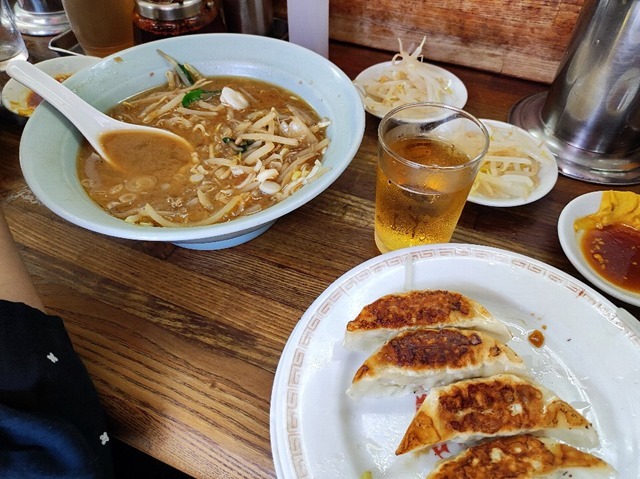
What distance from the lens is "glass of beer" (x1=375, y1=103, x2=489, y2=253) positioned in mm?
1127

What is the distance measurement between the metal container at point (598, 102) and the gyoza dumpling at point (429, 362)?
2.73 ft

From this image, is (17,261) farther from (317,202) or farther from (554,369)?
(554,369)

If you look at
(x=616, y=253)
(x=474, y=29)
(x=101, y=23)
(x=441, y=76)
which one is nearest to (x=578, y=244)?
(x=616, y=253)

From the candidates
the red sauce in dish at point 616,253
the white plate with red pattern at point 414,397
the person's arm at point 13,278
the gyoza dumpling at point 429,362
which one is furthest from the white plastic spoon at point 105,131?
the red sauce in dish at point 616,253

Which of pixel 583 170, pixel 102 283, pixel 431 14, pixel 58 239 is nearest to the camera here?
pixel 102 283

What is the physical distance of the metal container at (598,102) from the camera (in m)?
1.31

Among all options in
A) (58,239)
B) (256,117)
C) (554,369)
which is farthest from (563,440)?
(58,239)

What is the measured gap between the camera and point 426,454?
0.93m

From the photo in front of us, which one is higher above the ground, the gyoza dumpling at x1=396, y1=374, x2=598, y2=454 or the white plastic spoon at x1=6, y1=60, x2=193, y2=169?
the white plastic spoon at x1=6, y1=60, x2=193, y2=169

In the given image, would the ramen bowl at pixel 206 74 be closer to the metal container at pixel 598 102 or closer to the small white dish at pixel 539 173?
the small white dish at pixel 539 173

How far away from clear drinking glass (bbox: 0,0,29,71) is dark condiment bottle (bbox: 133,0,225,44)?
56 centimetres

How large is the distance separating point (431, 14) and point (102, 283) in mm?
1592

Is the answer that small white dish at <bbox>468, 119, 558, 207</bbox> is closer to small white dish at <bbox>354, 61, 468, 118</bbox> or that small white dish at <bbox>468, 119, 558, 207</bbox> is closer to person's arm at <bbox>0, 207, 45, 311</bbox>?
small white dish at <bbox>354, 61, 468, 118</bbox>

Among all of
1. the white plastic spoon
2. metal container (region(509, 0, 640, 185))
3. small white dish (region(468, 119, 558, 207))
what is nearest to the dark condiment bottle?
the white plastic spoon
